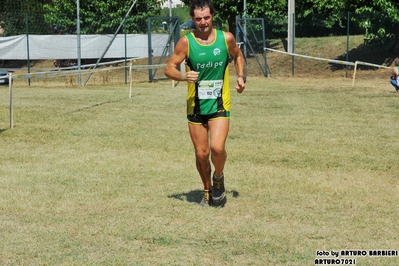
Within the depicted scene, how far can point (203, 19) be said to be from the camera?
7.70m

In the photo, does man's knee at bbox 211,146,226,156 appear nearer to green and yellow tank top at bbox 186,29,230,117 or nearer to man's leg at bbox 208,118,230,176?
man's leg at bbox 208,118,230,176

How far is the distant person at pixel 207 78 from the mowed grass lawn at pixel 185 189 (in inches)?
23.9

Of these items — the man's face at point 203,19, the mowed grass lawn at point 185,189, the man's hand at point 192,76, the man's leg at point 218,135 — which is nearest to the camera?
the mowed grass lawn at point 185,189

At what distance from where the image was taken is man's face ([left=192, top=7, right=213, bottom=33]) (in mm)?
7688

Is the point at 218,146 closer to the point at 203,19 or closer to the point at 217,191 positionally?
the point at 217,191

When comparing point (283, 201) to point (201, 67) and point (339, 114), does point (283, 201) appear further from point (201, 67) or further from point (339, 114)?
point (339, 114)

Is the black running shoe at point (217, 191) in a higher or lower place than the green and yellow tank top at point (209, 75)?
lower

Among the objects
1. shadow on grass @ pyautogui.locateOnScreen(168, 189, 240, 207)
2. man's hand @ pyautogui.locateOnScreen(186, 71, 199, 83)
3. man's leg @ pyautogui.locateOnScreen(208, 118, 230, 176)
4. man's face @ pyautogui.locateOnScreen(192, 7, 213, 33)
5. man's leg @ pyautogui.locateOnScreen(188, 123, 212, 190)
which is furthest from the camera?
shadow on grass @ pyautogui.locateOnScreen(168, 189, 240, 207)

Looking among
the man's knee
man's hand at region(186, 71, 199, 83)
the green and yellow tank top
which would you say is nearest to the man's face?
the green and yellow tank top

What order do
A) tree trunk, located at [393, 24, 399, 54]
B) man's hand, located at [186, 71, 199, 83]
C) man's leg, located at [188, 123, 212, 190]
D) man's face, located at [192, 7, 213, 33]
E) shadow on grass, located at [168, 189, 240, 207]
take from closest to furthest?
→ man's hand, located at [186, 71, 199, 83]
man's face, located at [192, 7, 213, 33]
man's leg, located at [188, 123, 212, 190]
shadow on grass, located at [168, 189, 240, 207]
tree trunk, located at [393, 24, 399, 54]

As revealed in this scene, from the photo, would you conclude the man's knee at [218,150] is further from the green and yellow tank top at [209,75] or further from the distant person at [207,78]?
the green and yellow tank top at [209,75]

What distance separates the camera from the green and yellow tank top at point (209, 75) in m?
7.72

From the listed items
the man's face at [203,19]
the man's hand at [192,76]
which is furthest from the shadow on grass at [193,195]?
the man's face at [203,19]

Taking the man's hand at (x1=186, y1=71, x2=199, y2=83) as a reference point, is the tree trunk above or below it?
above
